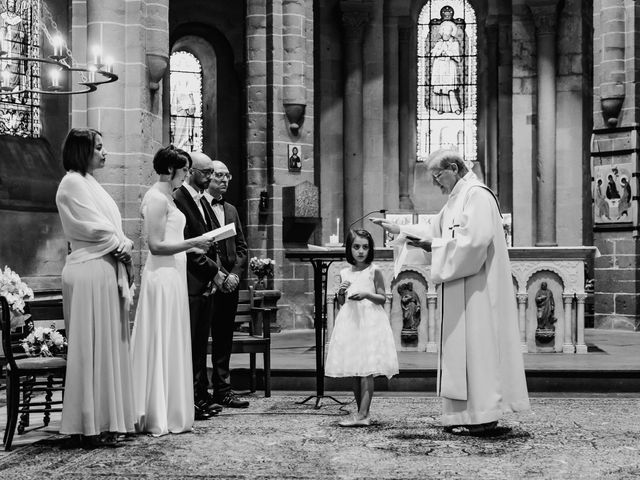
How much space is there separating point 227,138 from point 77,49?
6792 mm

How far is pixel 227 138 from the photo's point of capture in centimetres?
1845

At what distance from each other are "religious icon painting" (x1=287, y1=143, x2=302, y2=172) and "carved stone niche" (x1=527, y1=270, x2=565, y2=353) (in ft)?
16.2

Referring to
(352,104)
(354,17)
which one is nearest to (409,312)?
(352,104)

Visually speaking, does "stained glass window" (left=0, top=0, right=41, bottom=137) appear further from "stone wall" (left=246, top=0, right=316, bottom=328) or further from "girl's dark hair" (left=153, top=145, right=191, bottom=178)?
"girl's dark hair" (left=153, top=145, right=191, bottom=178)

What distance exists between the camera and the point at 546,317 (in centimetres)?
1116

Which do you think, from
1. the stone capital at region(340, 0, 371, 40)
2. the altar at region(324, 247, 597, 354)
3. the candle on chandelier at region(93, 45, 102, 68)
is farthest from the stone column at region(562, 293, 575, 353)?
the stone capital at region(340, 0, 371, 40)

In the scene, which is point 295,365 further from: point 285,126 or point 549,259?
point 285,126

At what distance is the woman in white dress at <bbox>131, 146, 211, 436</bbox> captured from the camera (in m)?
6.54

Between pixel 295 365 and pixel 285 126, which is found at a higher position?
pixel 285 126

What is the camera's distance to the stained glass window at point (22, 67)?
13797 mm

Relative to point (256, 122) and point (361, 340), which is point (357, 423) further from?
point (256, 122)

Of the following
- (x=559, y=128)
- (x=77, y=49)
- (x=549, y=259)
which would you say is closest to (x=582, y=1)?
(x=559, y=128)

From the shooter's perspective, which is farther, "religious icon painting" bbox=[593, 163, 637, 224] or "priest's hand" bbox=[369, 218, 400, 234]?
"religious icon painting" bbox=[593, 163, 637, 224]

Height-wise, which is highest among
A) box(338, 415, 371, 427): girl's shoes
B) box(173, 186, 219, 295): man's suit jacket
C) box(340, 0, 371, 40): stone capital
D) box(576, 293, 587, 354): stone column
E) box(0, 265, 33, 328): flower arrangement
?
box(340, 0, 371, 40): stone capital
